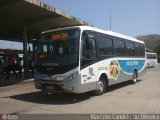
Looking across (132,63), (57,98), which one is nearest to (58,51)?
(57,98)

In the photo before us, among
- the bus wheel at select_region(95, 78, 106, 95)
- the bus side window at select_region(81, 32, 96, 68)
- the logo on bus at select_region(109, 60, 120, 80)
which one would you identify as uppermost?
the bus side window at select_region(81, 32, 96, 68)

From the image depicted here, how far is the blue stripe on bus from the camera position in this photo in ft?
50.2

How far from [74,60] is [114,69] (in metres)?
4.07

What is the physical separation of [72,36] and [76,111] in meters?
3.30

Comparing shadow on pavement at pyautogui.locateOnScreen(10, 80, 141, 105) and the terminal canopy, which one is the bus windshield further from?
the terminal canopy

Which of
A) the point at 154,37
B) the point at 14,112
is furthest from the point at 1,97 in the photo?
the point at 154,37

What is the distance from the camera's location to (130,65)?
16.6 m

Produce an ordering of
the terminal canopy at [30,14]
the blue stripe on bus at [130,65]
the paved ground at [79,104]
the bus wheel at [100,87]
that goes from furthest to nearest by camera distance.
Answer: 1. the terminal canopy at [30,14]
2. the blue stripe on bus at [130,65]
3. the bus wheel at [100,87]
4. the paved ground at [79,104]

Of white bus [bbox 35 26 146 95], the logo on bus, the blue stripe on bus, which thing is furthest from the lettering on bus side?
white bus [bbox 35 26 146 95]

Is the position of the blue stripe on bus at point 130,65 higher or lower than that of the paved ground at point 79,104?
higher

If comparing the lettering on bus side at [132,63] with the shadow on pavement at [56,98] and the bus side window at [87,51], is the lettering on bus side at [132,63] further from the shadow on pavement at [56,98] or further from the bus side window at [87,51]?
the bus side window at [87,51]

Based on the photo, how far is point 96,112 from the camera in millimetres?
8609

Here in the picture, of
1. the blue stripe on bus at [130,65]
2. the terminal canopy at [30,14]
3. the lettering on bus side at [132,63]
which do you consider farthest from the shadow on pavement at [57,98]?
the terminal canopy at [30,14]

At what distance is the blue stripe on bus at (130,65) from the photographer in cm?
1531
